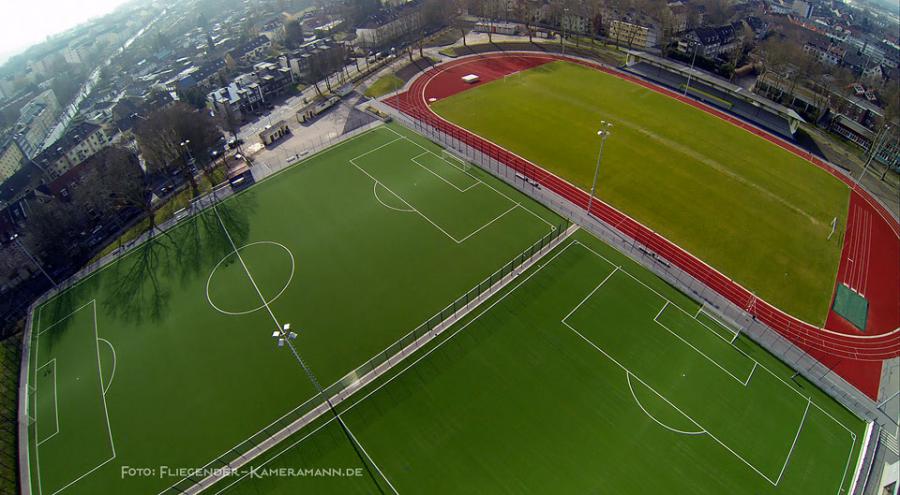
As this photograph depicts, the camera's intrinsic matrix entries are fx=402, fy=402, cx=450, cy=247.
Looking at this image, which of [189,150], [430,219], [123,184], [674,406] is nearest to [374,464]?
[674,406]

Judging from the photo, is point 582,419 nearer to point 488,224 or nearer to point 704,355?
point 704,355

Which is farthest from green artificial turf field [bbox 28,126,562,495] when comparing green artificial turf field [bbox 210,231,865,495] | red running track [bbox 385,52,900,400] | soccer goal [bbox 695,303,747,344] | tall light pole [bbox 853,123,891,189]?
tall light pole [bbox 853,123,891,189]

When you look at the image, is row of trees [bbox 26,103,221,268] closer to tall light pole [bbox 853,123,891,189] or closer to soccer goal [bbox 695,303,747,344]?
soccer goal [bbox 695,303,747,344]

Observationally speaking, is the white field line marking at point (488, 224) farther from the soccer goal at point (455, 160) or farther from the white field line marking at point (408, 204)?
the soccer goal at point (455, 160)

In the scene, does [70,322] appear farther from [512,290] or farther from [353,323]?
[512,290]

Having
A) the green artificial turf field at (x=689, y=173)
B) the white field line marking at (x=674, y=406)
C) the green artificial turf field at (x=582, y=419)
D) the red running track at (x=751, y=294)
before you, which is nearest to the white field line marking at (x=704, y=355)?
the green artificial turf field at (x=582, y=419)
